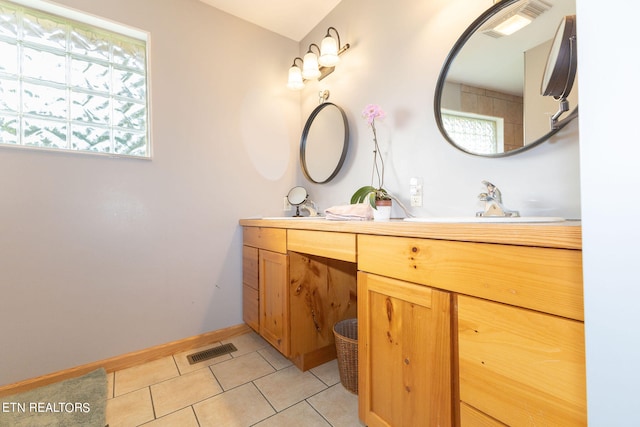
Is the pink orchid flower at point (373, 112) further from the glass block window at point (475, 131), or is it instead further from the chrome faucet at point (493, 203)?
the chrome faucet at point (493, 203)

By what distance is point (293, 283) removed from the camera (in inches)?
57.6

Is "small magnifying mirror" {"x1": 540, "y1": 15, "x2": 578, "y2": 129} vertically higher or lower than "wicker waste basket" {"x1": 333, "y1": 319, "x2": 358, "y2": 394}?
higher

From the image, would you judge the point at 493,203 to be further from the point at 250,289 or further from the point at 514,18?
the point at 250,289

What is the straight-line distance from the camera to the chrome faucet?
3.29 feet

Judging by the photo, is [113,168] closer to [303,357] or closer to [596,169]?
[303,357]

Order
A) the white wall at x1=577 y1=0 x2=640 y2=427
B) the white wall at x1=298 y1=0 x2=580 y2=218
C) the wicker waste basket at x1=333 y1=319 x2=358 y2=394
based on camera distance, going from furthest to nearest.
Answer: the wicker waste basket at x1=333 y1=319 x2=358 y2=394 < the white wall at x1=298 y1=0 x2=580 y2=218 < the white wall at x1=577 y1=0 x2=640 y2=427

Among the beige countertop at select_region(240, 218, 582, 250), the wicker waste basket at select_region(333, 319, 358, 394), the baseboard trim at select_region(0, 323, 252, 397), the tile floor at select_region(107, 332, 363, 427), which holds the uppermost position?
the beige countertop at select_region(240, 218, 582, 250)

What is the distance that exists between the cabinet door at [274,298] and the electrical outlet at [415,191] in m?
0.74

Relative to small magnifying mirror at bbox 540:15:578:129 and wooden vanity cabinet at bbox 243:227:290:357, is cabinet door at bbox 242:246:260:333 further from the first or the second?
small magnifying mirror at bbox 540:15:578:129

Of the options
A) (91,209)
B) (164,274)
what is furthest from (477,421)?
(91,209)

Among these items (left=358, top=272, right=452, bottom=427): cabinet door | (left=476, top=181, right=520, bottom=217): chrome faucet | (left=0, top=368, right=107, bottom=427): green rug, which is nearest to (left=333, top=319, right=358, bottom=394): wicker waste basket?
(left=358, top=272, right=452, bottom=427): cabinet door

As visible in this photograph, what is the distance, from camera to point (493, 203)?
104 cm

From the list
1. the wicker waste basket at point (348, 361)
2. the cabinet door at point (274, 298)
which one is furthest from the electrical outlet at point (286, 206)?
the wicker waste basket at point (348, 361)

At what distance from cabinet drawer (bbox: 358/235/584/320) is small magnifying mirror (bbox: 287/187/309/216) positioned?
1287mm
